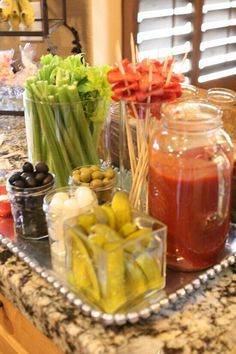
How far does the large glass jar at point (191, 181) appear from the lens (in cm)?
75

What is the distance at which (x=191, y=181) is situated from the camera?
74 centimetres

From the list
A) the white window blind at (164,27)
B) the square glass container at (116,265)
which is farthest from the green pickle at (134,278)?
the white window blind at (164,27)

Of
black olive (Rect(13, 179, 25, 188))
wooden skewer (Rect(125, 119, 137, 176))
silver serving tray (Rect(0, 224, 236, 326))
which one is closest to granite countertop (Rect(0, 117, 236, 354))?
silver serving tray (Rect(0, 224, 236, 326))

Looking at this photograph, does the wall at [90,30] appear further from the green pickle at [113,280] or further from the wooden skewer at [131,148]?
the green pickle at [113,280]

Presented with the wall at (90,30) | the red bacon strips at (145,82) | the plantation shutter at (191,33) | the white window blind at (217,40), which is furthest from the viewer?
the white window blind at (217,40)

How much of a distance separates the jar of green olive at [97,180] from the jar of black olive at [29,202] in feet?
0.17

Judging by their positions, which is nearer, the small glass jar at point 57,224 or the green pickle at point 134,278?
the green pickle at point 134,278

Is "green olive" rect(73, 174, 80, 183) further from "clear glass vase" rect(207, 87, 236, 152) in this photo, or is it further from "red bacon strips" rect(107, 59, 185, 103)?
"clear glass vase" rect(207, 87, 236, 152)

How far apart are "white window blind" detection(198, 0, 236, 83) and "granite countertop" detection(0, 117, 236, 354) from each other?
1.99m

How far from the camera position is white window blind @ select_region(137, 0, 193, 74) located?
2275mm

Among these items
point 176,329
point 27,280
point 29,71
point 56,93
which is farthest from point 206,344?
point 29,71

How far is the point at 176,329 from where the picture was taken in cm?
70

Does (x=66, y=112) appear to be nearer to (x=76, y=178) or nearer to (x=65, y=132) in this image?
(x=65, y=132)

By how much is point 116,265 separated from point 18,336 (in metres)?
0.32
